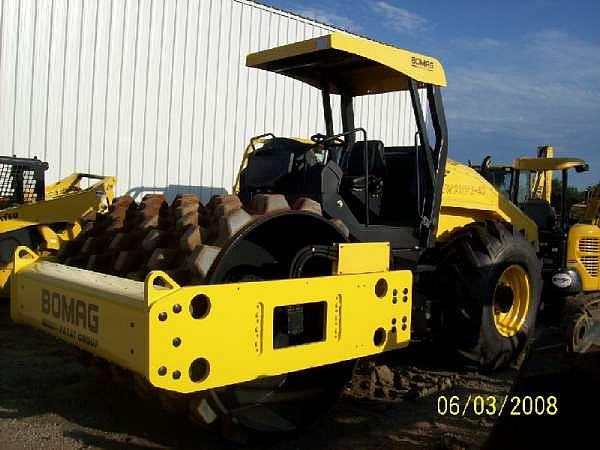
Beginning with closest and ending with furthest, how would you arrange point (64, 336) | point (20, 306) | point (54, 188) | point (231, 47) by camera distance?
1. point (64, 336)
2. point (20, 306)
3. point (54, 188)
4. point (231, 47)

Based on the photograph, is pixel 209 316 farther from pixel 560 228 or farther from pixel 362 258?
pixel 560 228

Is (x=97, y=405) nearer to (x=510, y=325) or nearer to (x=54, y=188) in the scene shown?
(x=510, y=325)

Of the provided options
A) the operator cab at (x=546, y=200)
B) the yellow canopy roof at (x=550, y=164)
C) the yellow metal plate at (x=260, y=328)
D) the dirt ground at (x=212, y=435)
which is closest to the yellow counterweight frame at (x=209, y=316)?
the yellow metal plate at (x=260, y=328)

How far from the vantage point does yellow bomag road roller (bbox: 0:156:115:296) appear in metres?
5.95

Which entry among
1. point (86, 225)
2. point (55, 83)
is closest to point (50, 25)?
point (55, 83)

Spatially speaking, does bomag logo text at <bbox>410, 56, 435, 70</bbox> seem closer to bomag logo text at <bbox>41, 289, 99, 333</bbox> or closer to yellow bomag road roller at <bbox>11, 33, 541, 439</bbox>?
yellow bomag road roller at <bbox>11, 33, 541, 439</bbox>

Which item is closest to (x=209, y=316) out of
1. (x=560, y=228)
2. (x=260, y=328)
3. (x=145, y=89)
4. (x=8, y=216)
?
(x=260, y=328)

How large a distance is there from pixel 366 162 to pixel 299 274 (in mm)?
1005

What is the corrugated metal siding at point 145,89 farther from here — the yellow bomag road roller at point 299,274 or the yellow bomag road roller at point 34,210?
the yellow bomag road roller at point 299,274

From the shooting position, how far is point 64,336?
2982 mm

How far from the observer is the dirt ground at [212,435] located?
11.1 ft

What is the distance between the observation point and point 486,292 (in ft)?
14.6

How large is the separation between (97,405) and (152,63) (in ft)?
20.2

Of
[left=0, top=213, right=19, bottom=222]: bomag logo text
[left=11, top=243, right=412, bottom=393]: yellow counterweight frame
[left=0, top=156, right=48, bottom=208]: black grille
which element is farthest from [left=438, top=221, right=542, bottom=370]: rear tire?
[left=0, top=156, right=48, bottom=208]: black grille
